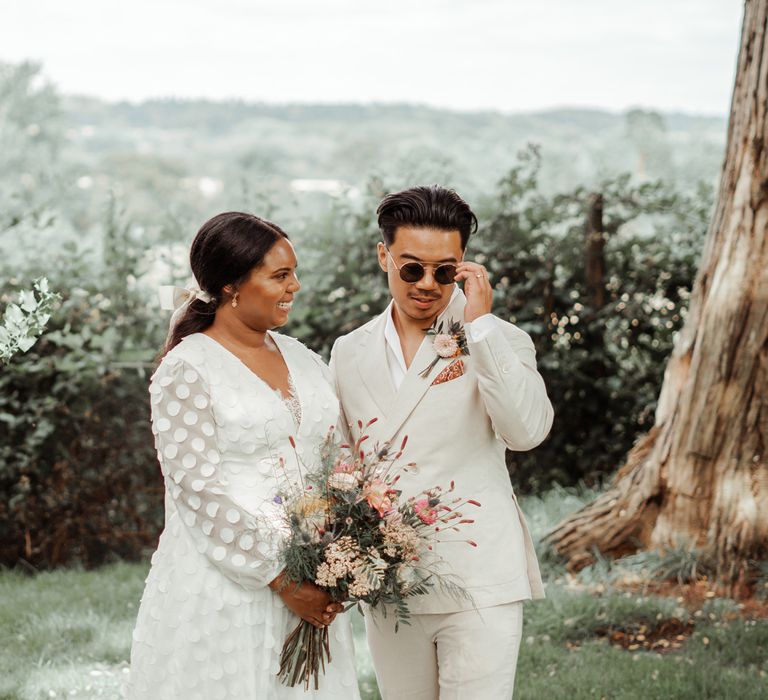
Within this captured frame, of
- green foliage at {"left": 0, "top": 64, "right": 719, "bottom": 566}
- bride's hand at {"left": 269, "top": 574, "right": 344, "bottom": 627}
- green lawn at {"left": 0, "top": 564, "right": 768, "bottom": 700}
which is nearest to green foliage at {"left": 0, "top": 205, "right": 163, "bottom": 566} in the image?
green foliage at {"left": 0, "top": 64, "right": 719, "bottom": 566}

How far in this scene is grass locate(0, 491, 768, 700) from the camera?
4.61 m

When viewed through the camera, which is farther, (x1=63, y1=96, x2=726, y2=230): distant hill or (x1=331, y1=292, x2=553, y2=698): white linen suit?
(x1=63, y1=96, x2=726, y2=230): distant hill

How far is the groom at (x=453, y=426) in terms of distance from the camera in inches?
119

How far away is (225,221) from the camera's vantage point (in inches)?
116

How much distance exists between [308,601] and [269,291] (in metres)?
0.86

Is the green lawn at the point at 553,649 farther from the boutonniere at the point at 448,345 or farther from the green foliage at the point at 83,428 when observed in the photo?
the boutonniere at the point at 448,345

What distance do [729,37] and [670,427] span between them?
15.3 metres

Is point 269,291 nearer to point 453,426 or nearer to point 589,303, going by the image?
point 453,426

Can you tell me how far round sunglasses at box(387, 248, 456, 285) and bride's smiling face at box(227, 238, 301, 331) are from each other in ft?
1.16

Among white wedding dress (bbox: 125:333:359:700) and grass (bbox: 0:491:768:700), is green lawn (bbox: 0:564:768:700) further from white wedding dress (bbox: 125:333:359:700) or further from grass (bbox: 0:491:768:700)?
white wedding dress (bbox: 125:333:359:700)

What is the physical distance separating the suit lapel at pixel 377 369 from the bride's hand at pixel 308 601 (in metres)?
0.65

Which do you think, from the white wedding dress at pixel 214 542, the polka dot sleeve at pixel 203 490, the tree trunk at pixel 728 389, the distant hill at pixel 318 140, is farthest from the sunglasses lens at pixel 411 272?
the distant hill at pixel 318 140

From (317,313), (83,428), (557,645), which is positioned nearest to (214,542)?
(557,645)

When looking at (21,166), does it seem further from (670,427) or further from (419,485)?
(419,485)
